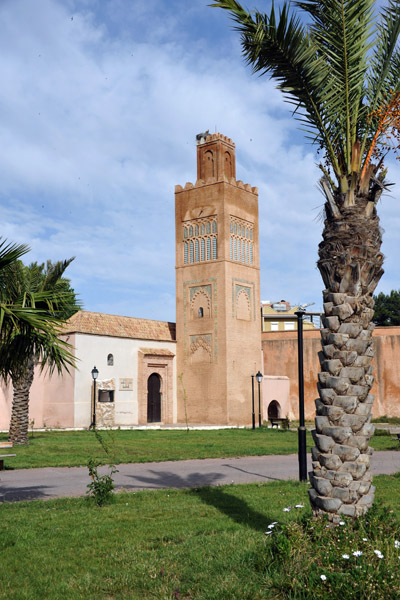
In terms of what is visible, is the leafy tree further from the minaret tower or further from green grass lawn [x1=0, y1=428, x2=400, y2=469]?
green grass lawn [x1=0, y1=428, x2=400, y2=469]

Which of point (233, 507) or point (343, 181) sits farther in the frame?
point (233, 507)

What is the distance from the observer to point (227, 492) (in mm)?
9688

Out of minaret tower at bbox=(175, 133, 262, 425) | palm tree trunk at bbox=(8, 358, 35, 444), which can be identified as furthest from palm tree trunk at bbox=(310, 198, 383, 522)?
minaret tower at bbox=(175, 133, 262, 425)

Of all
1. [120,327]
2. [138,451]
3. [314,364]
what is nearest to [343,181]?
[138,451]

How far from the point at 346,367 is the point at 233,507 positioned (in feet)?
12.5

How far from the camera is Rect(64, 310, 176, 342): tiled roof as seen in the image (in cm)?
3189

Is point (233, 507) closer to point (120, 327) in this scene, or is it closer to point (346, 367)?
point (346, 367)

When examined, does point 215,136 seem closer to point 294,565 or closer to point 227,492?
point 227,492

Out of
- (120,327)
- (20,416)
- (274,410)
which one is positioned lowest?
(274,410)

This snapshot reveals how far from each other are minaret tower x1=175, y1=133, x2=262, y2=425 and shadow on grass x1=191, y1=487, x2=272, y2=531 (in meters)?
24.5

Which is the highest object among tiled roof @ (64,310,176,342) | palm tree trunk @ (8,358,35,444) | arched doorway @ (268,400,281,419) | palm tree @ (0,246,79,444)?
tiled roof @ (64,310,176,342)

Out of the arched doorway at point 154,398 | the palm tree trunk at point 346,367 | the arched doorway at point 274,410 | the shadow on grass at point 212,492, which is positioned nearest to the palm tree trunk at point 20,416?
the shadow on grass at point 212,492

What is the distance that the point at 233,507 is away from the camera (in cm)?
831

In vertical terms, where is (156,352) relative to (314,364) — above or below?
above
